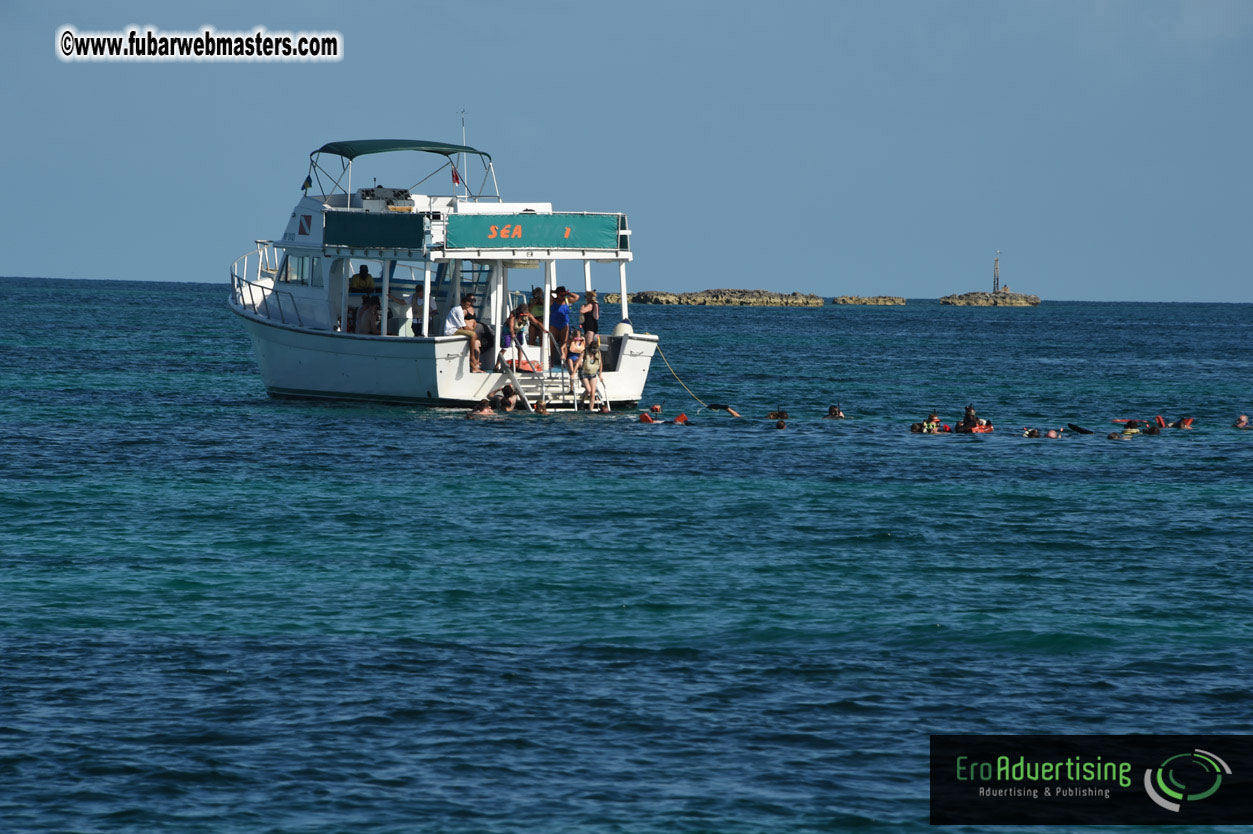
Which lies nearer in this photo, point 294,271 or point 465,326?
point 465,326

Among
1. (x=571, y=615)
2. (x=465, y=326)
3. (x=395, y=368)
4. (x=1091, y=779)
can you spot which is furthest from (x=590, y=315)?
(x=1091, y=779)

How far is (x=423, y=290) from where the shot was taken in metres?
27.7

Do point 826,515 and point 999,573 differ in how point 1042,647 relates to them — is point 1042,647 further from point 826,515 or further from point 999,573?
point 826,515

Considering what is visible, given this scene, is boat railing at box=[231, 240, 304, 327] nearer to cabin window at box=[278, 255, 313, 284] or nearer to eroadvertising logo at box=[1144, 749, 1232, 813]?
cabin window at box=[278, 255, 313, 284]

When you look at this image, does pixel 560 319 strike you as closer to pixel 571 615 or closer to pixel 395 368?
pixel 395 368

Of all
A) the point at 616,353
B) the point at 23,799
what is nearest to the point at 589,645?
the point at 23,799

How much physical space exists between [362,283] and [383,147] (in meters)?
2.95

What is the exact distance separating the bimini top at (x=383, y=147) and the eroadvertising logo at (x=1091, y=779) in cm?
2201

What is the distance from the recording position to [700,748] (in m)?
9.16

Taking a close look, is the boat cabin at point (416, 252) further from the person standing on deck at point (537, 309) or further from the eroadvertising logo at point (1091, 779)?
the eroadvertising logo at point (1091, 779)

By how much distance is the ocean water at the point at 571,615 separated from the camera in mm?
8625

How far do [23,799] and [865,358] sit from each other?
56402 millimetres

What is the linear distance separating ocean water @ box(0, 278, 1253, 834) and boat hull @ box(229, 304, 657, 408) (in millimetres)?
777

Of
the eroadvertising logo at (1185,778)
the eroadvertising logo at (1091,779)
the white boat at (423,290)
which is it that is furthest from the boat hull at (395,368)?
the eroadvertising logo at (1185,778)
